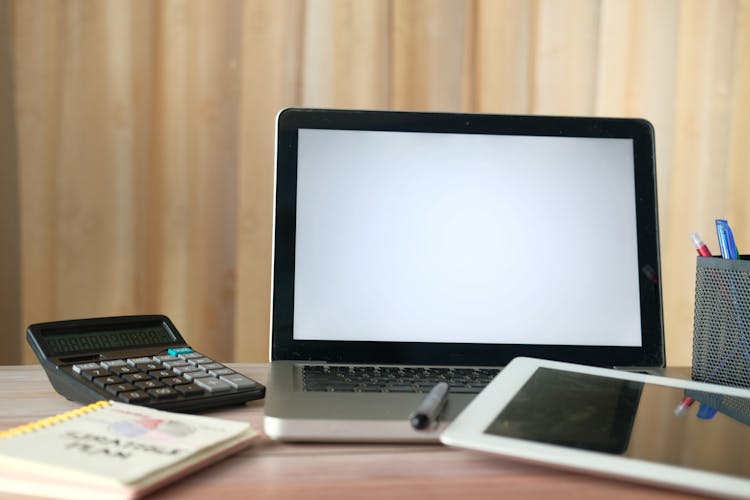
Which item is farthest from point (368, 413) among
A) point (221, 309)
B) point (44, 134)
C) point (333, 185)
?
point (44, 134)

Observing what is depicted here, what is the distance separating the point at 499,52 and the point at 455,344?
0.76m

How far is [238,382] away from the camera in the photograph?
A: 0.65m

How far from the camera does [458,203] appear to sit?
2.62 ft

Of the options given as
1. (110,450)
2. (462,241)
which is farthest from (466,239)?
(110,450)

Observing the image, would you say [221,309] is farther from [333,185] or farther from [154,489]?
[154,489]

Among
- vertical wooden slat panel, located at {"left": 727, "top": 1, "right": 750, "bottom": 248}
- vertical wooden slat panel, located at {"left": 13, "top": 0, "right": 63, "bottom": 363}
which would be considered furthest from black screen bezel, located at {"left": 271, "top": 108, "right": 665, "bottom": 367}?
vertical wooden slat panel, located at {"left": 727, "top": 1, "right": 750, "bottom": 248}

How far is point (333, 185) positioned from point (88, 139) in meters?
0.62

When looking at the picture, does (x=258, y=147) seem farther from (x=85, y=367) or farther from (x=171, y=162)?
(x=85, y=367)

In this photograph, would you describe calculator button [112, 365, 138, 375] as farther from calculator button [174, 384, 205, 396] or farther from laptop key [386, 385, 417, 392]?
laptop key [386, 385, 417, 392]

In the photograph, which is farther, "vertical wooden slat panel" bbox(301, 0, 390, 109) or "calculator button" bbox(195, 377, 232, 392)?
"vertical wooden slat panel" bbox(301, 0, 390, 109)

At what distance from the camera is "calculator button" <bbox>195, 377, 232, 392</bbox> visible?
62cm

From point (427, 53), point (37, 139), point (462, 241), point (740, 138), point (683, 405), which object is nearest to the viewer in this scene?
point (683, 405)

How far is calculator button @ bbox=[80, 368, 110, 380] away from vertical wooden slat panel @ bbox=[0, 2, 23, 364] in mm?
680

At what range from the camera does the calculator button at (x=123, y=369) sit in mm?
642
